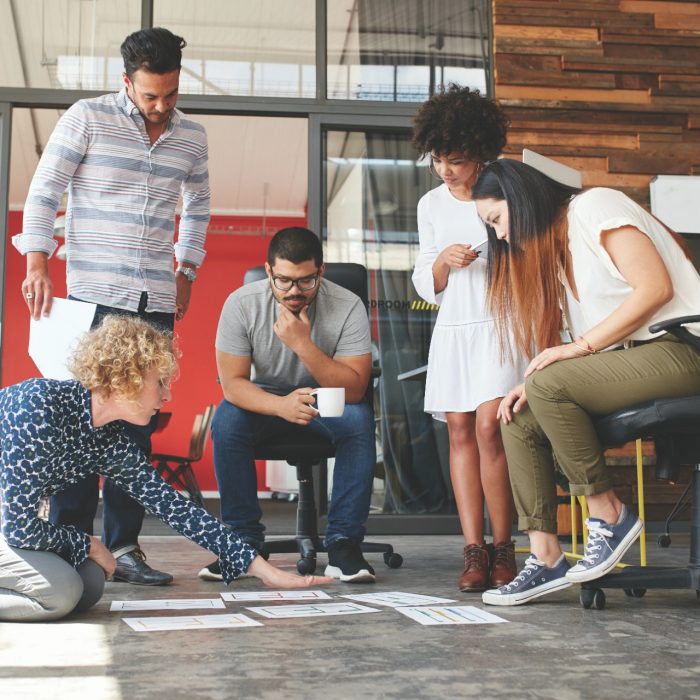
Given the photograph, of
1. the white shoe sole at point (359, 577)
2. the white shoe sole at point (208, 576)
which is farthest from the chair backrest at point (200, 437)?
the white shoe sole at point (359, 577)

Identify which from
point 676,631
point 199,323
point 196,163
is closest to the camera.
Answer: point 676,631

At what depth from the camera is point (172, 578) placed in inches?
97.6

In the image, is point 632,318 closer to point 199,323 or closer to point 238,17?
point 238,17

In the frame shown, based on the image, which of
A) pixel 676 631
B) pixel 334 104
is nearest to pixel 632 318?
pixel 676 631

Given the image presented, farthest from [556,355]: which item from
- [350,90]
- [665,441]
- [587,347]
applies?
[350,90]

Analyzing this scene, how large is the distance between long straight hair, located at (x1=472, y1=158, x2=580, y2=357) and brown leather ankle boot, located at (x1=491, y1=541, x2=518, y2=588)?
0.54 m

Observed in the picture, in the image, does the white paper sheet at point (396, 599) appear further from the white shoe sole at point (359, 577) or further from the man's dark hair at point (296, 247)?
the man's dark hair at point (296, 247)

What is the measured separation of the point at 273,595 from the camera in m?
2.12

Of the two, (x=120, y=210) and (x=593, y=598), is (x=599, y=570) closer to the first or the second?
(x=593, y=598)

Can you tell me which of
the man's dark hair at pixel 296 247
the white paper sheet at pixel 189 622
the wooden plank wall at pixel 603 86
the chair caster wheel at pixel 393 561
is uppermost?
the wooden plank wall at pixel 603 86

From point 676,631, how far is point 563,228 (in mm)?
917

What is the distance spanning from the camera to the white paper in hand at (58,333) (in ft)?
7.62

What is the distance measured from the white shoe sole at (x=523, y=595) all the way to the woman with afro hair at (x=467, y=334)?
267 millimetres

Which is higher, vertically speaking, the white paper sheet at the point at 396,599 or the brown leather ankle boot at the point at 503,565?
the brown leather ankle boot at the point at 503,565
